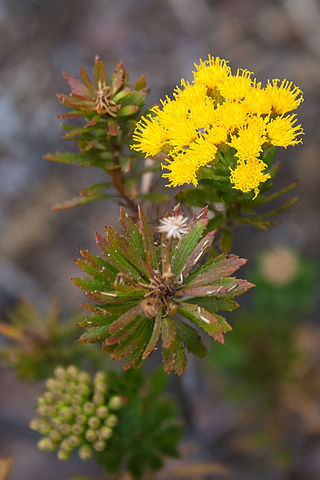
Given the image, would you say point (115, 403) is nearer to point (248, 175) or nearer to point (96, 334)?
point (96, 334)

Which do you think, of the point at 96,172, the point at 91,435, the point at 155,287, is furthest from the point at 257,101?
the point at 96,172

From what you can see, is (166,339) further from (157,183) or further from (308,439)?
(308,439)

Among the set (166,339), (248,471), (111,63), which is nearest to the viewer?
(166,339)

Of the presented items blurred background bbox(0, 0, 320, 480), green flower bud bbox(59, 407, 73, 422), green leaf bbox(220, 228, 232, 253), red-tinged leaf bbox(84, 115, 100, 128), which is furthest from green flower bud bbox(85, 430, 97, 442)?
blurred background bbox(0, 0, 320, 480)

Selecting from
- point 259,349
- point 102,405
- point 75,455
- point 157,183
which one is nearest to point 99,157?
point 157,183

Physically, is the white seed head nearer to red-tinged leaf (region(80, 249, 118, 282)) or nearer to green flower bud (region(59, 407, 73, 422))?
red-tinged leaf (region(80, 249, 118, 282))
